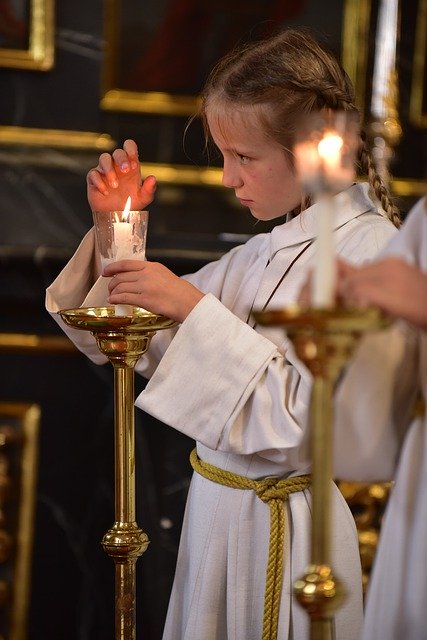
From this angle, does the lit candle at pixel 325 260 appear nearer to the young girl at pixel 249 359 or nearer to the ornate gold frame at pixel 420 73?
Answer: the young girl at pixel 249 359

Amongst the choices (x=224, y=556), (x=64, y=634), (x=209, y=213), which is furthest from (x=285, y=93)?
(x=64, y=634)

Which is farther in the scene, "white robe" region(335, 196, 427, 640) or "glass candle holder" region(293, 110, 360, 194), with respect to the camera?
"white robe" region(335, 196, 427, 640)

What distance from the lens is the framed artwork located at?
8.78 feet

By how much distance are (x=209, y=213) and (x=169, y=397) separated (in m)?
1.20

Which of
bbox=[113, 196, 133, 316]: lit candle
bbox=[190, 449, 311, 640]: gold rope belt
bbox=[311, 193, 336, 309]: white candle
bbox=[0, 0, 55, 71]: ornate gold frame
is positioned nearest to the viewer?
bbox=[311, 193, 336, 309]: white candle

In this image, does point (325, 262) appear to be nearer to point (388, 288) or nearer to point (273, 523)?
point (388, 288)

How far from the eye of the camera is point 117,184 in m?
1.75

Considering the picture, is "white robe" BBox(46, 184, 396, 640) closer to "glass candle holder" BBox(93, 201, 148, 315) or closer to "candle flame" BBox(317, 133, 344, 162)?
"glass candle holder" BBox(93, 201, 148, 315)

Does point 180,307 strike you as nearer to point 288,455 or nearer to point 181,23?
point 288,455

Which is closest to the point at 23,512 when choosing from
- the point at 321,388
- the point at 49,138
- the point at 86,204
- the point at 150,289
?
the point at 86,204

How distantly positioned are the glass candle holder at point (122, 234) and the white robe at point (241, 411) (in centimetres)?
12

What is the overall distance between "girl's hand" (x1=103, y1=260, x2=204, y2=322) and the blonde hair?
0.29m

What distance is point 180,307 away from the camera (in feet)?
4.99

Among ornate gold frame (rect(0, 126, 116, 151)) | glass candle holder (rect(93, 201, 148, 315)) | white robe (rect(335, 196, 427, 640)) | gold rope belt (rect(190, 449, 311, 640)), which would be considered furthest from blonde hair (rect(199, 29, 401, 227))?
ornate gold frame (rect(0, 126, 116, 151))
